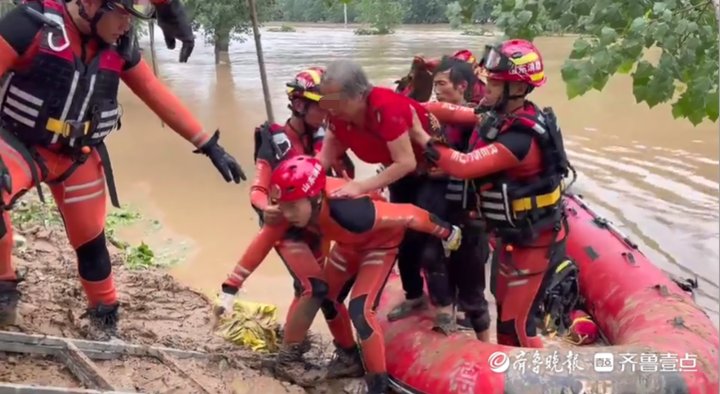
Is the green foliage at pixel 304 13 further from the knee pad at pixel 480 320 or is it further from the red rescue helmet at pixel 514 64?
the red rescue helmet at pixel 514 64

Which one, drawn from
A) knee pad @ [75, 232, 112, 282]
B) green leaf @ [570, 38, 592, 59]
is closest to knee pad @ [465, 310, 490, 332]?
green leaf @ [570, 38, 592, 59]

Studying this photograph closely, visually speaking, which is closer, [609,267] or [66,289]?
[66,289]

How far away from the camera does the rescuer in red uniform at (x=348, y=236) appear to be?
12.4 feet

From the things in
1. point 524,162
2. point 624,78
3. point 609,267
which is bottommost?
point 624,78

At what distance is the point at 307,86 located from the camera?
13.9 ft

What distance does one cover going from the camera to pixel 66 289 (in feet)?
17.3

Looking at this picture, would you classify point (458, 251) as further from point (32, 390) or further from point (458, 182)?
point (32, 390)

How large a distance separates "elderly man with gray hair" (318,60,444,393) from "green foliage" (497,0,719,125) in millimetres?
853

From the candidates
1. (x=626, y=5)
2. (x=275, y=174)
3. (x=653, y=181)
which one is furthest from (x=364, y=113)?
(x=653, y=181)

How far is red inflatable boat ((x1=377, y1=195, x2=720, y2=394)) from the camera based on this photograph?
397 centimetres

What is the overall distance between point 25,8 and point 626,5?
2.79 m

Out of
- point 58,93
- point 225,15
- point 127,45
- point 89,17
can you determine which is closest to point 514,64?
point 127,45

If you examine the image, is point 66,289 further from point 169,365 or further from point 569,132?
point 569,132

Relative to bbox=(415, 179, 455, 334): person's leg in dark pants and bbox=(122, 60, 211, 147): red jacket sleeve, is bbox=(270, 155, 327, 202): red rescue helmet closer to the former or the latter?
bbox=(122, 60, 211, 147): red jacket sleeve
